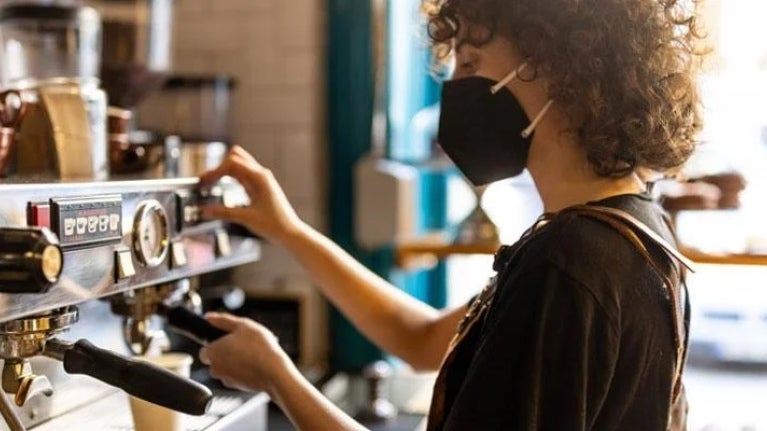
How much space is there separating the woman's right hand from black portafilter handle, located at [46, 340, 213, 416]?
1.14 feet

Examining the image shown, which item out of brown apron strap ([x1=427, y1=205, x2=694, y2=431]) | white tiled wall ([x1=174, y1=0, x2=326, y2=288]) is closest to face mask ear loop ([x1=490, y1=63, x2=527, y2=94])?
brown apron strap ([x1=427, y1=205, x2=694, y2=431])

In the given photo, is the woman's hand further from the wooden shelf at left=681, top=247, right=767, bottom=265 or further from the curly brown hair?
the wooden shelf at left=681, top=247, right=767, bottom=265

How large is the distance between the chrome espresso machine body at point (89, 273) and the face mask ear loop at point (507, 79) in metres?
0.34

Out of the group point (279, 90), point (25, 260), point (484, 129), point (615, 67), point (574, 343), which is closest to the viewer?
point (25, 260)

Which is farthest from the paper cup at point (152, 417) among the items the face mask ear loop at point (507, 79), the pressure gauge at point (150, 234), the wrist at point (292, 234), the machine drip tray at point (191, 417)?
the face mask ear loop at point (507, 79)

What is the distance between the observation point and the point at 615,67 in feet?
2.86

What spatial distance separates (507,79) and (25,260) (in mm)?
502

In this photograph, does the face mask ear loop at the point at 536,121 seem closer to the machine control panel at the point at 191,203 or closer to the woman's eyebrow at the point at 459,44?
the woman's eyebrow at the point at 459,44

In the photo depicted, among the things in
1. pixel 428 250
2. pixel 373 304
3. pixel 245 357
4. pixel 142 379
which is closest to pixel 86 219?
pixel 142 379

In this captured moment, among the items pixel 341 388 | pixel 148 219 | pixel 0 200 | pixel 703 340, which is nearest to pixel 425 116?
pixel 341 388

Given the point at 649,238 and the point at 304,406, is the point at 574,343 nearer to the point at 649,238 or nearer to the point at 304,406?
the point at 649,238

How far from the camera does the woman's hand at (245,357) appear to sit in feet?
3.05

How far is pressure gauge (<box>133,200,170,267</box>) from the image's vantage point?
852mm

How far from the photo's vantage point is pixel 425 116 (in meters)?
1.85
